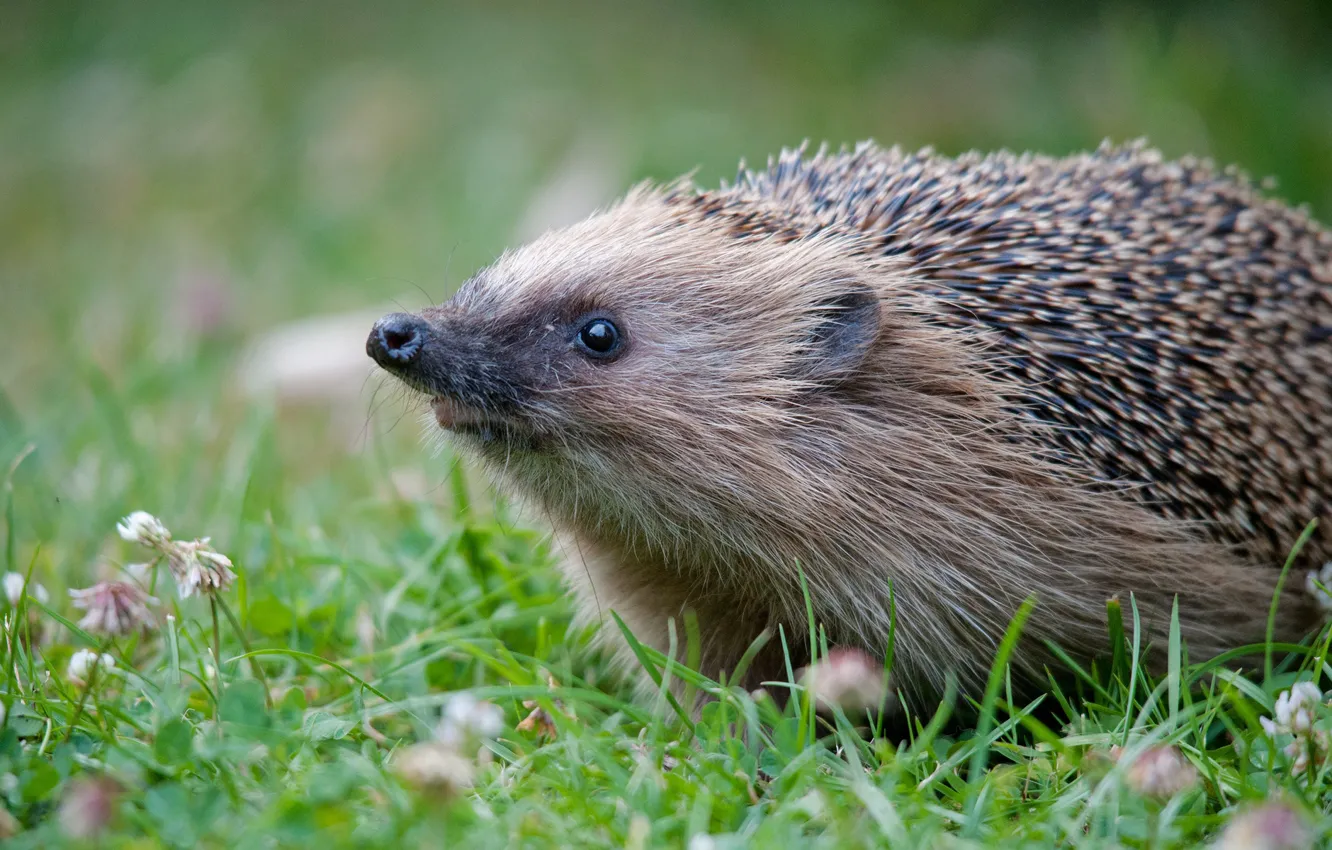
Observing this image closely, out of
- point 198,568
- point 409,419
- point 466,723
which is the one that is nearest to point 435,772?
point 466,723

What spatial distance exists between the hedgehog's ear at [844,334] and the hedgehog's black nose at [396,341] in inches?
46.7

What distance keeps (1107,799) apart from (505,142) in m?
8.85

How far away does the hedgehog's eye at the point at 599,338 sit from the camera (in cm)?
401

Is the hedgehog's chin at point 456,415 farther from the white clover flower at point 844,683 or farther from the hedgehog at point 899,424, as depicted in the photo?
the white clover flower at point 844,683

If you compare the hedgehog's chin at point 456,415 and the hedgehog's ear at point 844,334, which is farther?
the hedgehog's ear at point 844,334

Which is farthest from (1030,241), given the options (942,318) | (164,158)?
(164,158)

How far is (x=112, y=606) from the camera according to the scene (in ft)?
11.9

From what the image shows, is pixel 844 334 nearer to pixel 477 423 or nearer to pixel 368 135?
pixel 477 423

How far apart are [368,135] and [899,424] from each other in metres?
7.89

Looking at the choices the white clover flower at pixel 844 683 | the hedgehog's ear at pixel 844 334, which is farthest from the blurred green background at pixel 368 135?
the white clover flower at pixel 844 683

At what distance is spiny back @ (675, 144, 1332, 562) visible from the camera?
412 centimetres

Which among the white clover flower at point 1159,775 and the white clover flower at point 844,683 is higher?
the white clover flower at point 844,683

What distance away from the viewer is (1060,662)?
3988mm

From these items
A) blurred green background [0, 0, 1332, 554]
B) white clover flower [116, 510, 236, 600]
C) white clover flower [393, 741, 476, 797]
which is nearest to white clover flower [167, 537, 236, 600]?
white clover flower [116, 510, 236, 600]
